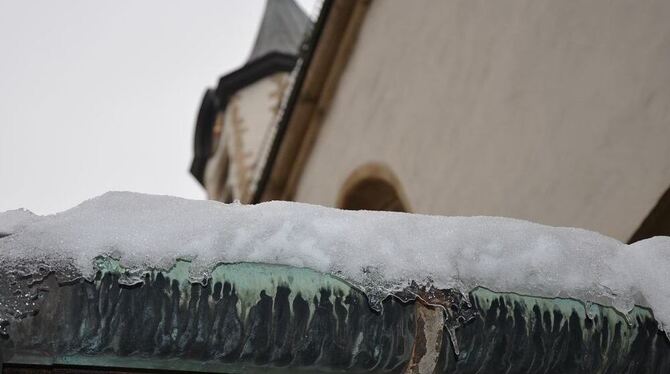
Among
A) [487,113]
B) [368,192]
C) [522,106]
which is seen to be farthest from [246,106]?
[522,106]

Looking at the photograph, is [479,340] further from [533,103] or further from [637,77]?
[533,103]

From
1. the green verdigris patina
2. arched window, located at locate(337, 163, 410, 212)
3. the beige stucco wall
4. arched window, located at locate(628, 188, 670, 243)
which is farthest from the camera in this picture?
arched window, located at locate(337, 163, 410, 212)

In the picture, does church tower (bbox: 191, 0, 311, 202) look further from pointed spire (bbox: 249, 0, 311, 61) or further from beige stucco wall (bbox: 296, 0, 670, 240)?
beige stucco wall (bbox: 296, 0, 670, 240)

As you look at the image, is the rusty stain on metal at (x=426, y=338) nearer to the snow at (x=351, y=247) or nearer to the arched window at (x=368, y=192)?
the snow at (x=351, y=247)

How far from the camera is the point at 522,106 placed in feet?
17.1

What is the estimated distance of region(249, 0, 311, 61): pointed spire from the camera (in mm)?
19344

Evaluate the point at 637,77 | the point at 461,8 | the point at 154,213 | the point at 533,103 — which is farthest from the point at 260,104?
the point at 154,213

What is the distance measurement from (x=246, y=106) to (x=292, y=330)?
16.7 meters

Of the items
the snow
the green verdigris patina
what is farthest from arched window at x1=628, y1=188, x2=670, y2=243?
the green verdigris patina

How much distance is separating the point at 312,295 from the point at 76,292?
39cm

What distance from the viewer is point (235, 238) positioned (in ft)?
5.34

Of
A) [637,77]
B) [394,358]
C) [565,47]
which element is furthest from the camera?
[565,47]

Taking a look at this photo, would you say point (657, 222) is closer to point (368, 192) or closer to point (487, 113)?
point (487, 113)

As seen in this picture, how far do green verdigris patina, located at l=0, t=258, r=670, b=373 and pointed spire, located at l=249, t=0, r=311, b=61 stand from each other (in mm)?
17460
